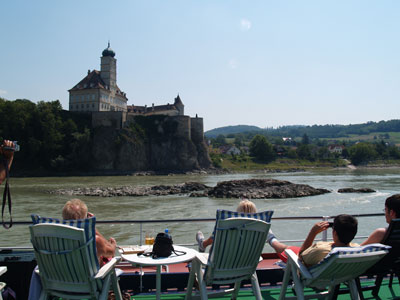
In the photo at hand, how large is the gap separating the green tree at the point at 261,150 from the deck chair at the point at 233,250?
93.1m

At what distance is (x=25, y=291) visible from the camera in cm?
354

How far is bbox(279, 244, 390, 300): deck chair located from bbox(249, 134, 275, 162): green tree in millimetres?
92991

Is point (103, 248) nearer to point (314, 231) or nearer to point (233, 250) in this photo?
point (233, 250)

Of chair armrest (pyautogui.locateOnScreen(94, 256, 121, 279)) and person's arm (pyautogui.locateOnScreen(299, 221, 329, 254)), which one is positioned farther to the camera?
person's arm (pyautogui.locateOnScreen(299, 221, 329, 254))

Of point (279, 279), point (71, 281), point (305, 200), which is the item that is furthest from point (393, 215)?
point (305, 200)

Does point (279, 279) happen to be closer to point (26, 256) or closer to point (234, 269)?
point (234, 269)

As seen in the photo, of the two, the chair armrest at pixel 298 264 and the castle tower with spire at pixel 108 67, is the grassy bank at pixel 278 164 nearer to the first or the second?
the castle tower with spire at pixel 108 67

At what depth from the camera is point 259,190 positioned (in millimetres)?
31562

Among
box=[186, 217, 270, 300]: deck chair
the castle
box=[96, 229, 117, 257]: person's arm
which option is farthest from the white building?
box=[186, 217, 270, 300]: deck chair

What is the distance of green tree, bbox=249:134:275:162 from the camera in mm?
96000

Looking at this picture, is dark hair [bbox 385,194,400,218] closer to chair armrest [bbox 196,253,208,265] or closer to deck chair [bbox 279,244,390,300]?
deck chair [bbox 279,244,390,300]

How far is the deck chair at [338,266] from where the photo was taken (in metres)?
2.76

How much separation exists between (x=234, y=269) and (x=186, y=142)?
70978 mm

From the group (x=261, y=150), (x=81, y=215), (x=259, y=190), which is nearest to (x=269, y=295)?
(x=81, y=215)
